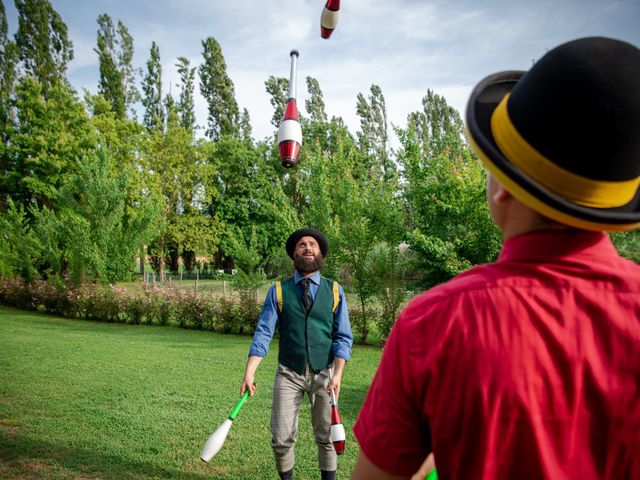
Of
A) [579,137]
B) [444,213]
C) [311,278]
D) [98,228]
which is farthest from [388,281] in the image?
[579,137]

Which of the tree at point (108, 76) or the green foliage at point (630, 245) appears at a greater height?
the tree at point (108, 76)

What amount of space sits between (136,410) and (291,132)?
5.26m

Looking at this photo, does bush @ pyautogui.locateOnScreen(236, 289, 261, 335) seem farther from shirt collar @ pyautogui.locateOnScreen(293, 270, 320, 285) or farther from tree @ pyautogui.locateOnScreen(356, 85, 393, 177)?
tree @ pyautogui.locateOnScreen(356, 85, 393, 177)

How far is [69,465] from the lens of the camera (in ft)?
16.1

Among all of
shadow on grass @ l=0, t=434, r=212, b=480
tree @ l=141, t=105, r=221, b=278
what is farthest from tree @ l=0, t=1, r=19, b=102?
shadow on grass @ l=0, t=434, r=212, b=480

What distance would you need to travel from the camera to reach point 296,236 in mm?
4570

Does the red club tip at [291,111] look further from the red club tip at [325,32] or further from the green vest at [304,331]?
the green vest at [304,331]

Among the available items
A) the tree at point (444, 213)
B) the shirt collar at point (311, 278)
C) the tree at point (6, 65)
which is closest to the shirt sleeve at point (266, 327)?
the shirt collar at point (311, 278)

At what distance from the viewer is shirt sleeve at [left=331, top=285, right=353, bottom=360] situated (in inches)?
167

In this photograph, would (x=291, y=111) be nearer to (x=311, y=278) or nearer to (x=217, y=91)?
(x=311, y=278)

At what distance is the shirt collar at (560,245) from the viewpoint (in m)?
0.92

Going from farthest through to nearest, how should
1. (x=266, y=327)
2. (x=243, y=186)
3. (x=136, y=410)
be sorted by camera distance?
1. (x=243, y=186)
2. (x=136, y=410)
3. (x=266, y=327)

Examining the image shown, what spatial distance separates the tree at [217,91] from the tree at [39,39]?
12.9 m

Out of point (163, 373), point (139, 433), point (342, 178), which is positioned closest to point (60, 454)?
point (139, 433)
